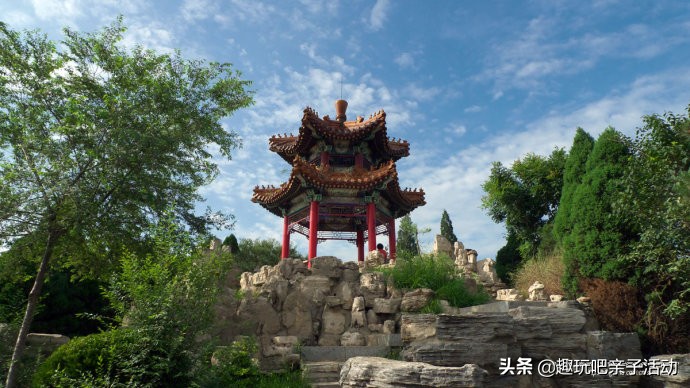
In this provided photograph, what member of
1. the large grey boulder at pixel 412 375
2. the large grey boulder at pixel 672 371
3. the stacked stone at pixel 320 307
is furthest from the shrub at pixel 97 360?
the large grey boulder at pixel 672 371

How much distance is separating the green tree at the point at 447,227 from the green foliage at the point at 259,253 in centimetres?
1061

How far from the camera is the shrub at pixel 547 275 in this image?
1252 cm

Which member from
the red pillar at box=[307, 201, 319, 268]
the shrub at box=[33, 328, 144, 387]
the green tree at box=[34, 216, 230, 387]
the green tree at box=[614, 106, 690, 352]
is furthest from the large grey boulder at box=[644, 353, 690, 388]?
the red pillar at box=[307, 201, 319, 268]

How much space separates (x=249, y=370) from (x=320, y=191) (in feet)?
28.4

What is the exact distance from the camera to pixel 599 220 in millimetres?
10508

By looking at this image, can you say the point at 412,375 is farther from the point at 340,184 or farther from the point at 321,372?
the point at 340,184

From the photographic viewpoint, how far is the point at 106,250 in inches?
395

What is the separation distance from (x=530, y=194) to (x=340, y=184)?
12.5 m

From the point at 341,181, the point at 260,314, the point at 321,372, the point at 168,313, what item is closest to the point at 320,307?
the point at 260,314

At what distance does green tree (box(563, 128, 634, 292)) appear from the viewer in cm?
1012

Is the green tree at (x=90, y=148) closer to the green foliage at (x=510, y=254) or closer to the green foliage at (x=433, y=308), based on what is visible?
the green foliage at (x=433, y=308)

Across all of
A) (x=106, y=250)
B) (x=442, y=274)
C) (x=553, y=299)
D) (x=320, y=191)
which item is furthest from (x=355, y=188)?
(x=106, y=250)

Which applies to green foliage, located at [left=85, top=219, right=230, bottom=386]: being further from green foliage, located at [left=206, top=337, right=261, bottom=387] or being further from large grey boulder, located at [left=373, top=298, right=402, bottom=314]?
large grey boulder, located at [left=373, top=298, right=402, bottom=314]

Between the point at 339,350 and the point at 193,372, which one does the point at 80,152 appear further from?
the point at 339,350
